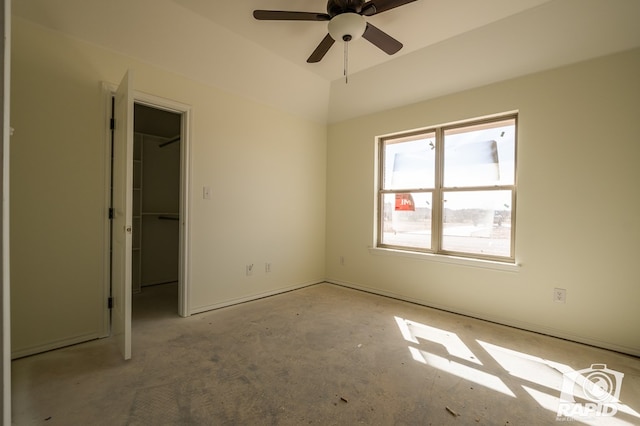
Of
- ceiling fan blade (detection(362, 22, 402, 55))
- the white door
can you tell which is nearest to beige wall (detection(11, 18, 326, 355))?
the white door

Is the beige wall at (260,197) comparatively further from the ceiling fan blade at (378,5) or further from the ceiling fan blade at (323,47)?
the ceiling fan blade at (378,5)

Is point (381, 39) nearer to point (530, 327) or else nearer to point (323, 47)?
point (323, 47)

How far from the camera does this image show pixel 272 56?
307 cm

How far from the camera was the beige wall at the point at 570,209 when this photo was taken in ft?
7.50

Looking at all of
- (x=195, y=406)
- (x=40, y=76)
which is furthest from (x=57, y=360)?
(x=40, y=76)

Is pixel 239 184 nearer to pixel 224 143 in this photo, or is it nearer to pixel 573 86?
pixel 224 143

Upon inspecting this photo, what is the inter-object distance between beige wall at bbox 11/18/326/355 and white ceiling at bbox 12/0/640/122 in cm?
20

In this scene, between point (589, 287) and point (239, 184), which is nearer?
point (589, 287)

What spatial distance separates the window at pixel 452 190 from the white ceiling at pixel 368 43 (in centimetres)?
56

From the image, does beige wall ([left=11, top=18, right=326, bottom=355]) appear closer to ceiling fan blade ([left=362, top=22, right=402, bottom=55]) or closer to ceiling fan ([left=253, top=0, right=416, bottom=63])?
ceiling fan ([left=253, top=0, right=416, bottom=63])

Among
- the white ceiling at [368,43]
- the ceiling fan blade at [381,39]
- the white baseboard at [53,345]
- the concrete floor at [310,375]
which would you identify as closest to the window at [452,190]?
the white ceiling at [368,43]

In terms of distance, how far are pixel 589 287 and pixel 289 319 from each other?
275 cm

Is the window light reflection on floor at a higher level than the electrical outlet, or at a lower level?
lower

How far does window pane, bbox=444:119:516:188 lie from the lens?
2.94 m
